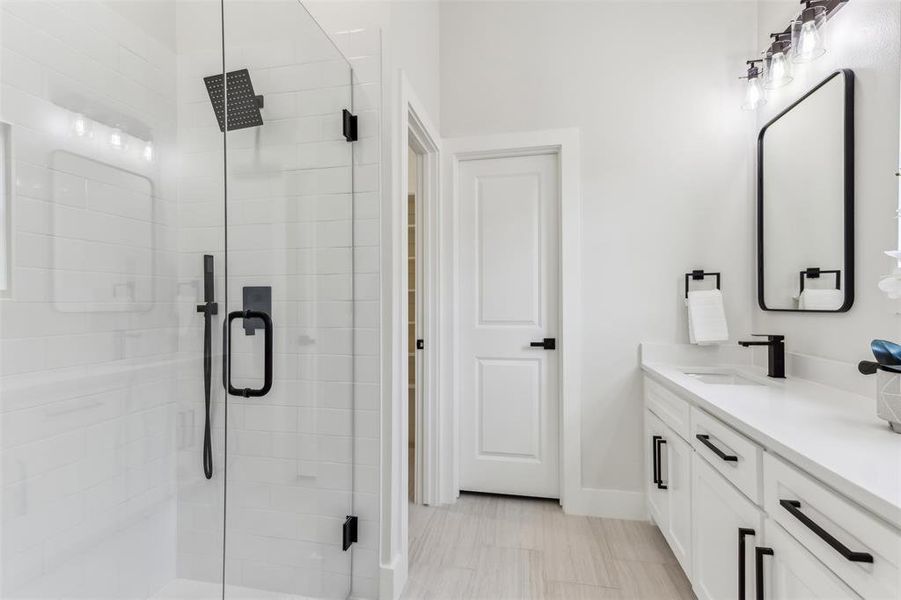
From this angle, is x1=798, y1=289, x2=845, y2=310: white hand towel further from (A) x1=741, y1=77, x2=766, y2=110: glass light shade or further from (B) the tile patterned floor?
(B) the tile patterned floor

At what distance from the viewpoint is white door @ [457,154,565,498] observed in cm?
254

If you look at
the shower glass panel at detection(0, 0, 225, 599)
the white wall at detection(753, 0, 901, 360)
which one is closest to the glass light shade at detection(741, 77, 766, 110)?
the white wall at detection(753, 0, 901, 360)

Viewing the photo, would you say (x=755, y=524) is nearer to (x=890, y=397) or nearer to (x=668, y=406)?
(x=890, y=397)

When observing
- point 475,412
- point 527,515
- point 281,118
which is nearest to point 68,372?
point 281,118

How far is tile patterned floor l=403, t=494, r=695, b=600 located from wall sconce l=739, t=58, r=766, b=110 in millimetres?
2174

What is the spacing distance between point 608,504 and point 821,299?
1.42 meters

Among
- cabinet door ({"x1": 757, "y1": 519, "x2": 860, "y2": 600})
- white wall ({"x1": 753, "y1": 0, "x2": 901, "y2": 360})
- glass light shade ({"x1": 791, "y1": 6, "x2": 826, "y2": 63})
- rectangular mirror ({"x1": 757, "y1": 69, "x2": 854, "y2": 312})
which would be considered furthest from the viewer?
glass light shade ({"x1": 791, "y1": 6, "x2": 826, "y2": 63})

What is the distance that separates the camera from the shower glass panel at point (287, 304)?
1420 mm

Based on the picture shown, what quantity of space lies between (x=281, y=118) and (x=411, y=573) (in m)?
1.86

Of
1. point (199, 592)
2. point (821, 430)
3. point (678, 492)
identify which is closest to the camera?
point (821, 430)

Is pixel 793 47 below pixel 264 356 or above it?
above

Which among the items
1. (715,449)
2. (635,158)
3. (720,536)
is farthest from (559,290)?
(720,536)

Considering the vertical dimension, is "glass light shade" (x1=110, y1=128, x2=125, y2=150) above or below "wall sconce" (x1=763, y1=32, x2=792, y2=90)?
below

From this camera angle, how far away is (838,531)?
2.82 ft
